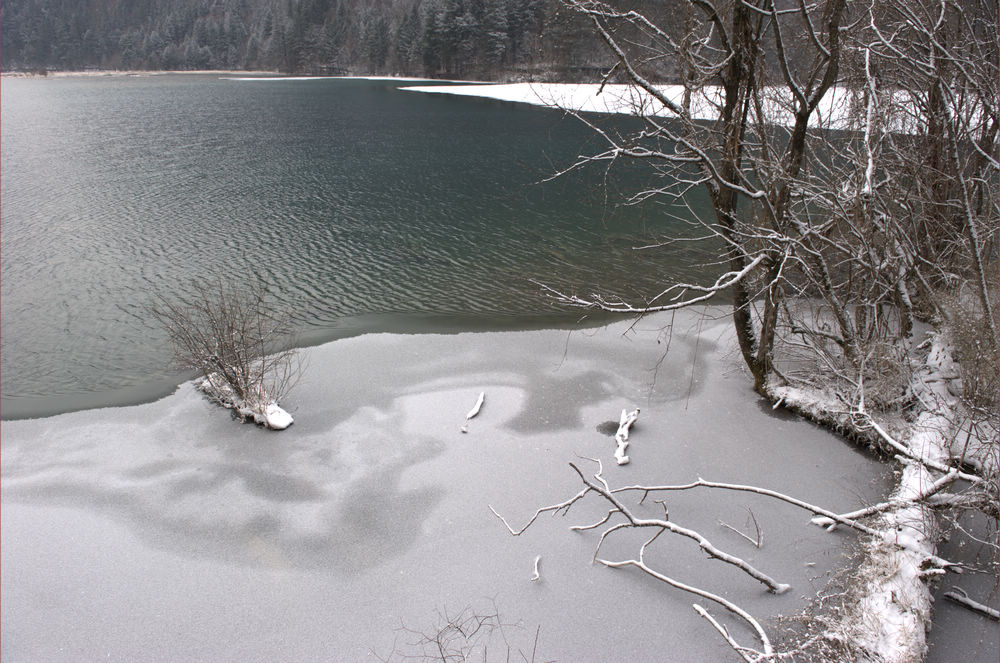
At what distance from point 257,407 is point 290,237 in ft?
27.0

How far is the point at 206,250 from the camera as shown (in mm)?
13461

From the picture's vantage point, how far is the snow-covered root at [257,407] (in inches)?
279

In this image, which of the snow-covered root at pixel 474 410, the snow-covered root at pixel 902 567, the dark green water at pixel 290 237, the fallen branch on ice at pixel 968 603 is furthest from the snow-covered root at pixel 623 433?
the dark green water at pixel 290 237

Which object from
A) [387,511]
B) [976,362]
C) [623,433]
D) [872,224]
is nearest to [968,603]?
[976,362]

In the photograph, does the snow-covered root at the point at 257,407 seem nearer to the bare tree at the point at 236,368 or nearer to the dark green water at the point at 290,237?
the bare tree at the point at 236,368

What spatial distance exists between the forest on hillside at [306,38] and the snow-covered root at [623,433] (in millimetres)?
25886

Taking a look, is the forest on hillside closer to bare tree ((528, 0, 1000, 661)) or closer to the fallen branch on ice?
bare tree ((528, 0, 1000, 661))

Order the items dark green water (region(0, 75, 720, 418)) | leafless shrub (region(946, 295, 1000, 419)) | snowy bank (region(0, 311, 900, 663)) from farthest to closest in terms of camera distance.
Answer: dark green water (region(0, 75, 720, 418)) < leafless shrub (region(946, 295, 1000, 419)) < snowy bank (region(0, 311, 900, 663))

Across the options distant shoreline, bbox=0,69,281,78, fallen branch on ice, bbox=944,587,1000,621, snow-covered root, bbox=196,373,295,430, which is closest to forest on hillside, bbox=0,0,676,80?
distant shoreline, bbox=0,69,281,78

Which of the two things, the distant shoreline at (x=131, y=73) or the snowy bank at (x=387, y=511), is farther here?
the distant shoreline at (x=131, y=73)

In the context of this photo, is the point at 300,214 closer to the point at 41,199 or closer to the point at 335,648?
the point at 41,199

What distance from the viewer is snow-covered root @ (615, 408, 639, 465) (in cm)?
639

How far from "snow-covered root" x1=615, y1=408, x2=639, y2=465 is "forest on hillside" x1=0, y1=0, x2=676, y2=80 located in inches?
1019

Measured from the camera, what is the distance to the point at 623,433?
676 cm
